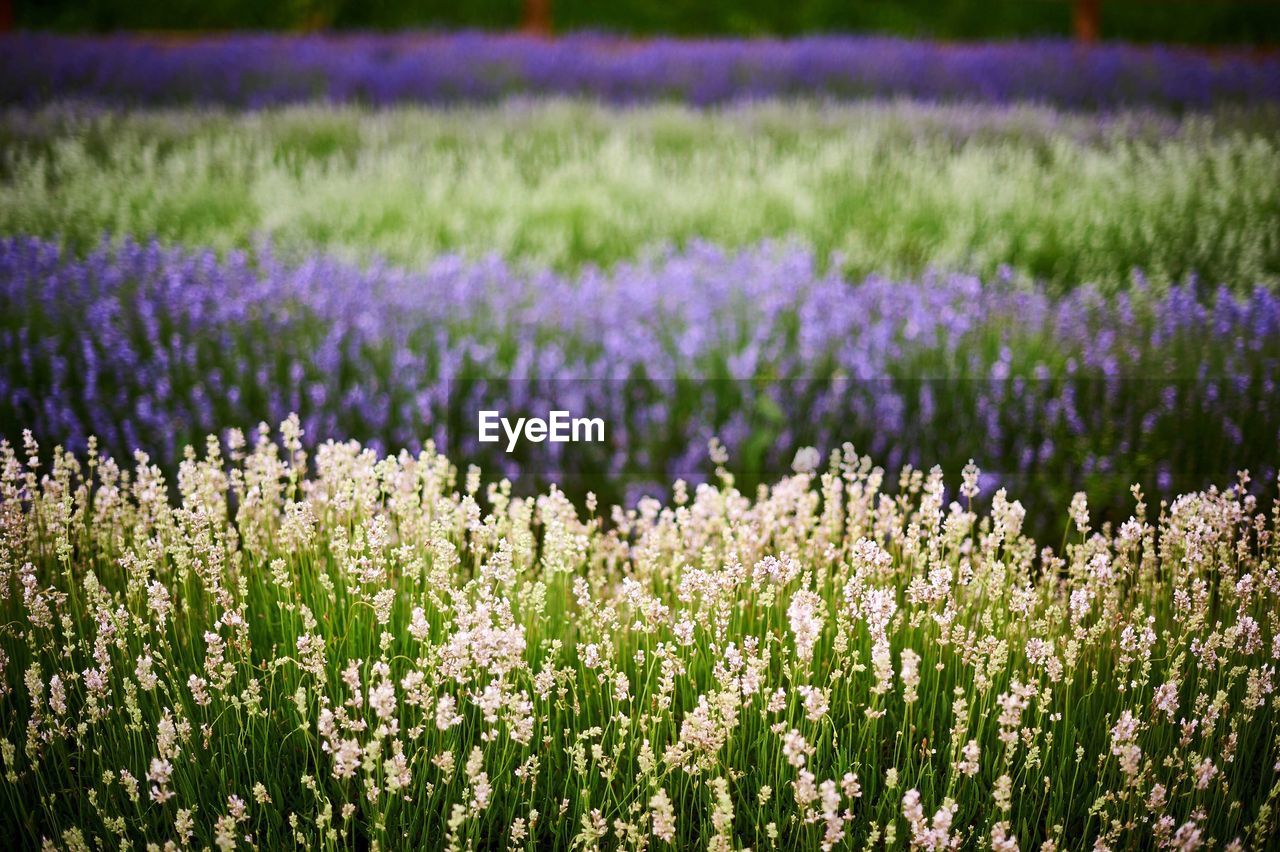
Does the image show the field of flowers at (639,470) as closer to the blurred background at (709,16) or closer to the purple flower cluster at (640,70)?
the purple flower cluster at (640,70)

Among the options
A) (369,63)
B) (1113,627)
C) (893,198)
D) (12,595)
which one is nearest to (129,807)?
(12,595)

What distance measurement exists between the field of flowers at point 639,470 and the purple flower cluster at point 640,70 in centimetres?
9

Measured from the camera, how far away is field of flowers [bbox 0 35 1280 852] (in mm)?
1625

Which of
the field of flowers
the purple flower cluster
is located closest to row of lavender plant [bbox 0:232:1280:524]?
the field of flowers

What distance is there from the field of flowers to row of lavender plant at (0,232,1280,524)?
1cm

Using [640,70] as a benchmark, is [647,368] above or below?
below

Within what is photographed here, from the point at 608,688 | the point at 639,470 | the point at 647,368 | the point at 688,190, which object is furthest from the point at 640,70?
the point at 608,688

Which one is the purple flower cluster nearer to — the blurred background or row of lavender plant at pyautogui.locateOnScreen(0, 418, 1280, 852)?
the blurred background

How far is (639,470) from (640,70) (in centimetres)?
527

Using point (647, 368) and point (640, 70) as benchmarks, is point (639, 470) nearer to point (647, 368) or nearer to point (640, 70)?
point (647, 368)

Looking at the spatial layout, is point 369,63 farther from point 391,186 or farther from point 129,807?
point 129,807

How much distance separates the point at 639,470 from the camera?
119 inches

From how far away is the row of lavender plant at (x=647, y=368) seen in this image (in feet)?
9.71

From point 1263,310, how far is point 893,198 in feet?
5.97
